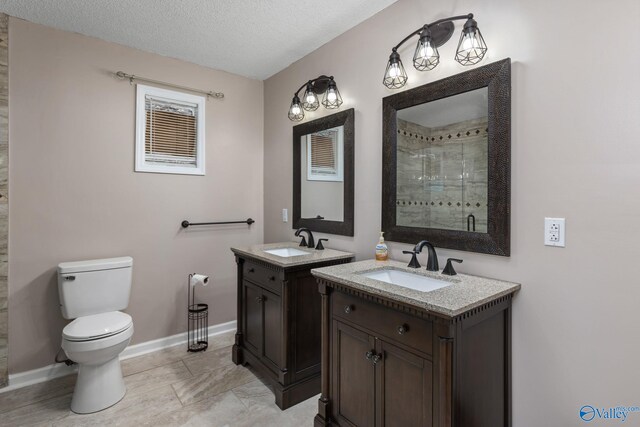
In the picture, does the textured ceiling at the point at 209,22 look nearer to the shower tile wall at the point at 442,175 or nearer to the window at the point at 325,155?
the window at the point at 325,155

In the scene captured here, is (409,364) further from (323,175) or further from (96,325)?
(96,325)

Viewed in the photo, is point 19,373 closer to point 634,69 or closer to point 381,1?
point 381,1

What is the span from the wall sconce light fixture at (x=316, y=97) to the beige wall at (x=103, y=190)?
801 millimetres

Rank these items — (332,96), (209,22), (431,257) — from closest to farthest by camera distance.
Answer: (431,257)
(209,22)
(332,96)

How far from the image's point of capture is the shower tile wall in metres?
1.62

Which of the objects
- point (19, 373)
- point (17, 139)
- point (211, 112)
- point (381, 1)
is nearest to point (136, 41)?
point (211, 112)

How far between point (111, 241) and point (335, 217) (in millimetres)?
1739

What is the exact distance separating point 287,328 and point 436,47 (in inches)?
71.3

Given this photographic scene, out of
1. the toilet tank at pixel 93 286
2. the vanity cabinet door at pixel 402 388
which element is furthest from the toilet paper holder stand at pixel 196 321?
the vanity cabinet door at pixel 402 388

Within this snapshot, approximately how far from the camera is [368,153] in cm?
219

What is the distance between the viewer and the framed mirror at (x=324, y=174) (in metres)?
2.33

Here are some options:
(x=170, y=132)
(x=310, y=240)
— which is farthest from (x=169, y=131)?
(x=310, y=240)

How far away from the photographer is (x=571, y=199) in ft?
4.40

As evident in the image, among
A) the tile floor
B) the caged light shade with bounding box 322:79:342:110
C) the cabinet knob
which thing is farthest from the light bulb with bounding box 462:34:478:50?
the tile floor
